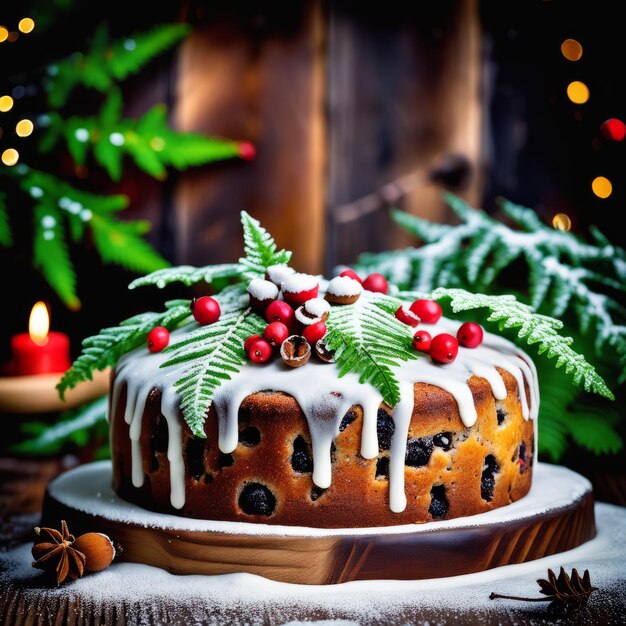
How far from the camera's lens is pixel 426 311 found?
165cm

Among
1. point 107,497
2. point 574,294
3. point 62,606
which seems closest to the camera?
point 62,606

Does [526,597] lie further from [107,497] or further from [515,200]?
[515,200]

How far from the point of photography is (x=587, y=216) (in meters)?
2.96

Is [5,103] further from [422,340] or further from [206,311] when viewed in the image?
[422,340]

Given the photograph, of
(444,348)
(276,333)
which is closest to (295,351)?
(276,333)

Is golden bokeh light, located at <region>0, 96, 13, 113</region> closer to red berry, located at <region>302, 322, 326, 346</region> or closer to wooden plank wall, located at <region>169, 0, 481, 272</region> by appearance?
wooden plank wall, located at <region>169, 0, 481, 272</region>

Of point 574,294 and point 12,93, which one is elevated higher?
point 12,93

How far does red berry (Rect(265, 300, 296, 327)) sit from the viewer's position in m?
1.55

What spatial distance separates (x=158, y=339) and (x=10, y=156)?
1.60 metres

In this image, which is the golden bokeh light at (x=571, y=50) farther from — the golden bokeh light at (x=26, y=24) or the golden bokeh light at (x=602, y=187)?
the golden bokeh light at (x=26, y=24)

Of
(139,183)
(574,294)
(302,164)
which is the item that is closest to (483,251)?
(574,294)

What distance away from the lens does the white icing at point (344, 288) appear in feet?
5.19

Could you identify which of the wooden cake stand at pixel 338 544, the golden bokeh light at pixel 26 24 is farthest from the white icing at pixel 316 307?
the golden bokeh light at pixel 26 24

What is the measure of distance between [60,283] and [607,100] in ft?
6.39
